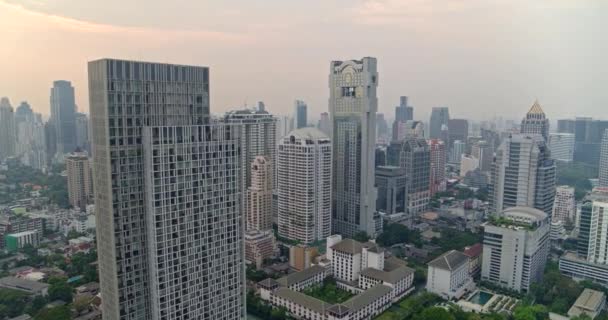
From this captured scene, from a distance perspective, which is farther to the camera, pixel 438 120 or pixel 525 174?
pixel 438 120

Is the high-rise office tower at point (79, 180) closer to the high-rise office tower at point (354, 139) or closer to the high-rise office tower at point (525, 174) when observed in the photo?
the high-rise office tower at point (354, 139)

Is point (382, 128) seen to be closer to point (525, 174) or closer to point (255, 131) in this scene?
point (255, 131)

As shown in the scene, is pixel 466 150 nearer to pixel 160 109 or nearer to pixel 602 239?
pixel 602 239

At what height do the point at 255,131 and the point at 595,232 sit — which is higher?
the point at 255,131

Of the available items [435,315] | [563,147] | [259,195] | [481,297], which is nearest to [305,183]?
[259,195]

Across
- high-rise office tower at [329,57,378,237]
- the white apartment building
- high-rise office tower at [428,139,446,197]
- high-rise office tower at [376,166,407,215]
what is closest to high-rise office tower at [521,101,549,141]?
high-rise office tower at [376,166,407,215]

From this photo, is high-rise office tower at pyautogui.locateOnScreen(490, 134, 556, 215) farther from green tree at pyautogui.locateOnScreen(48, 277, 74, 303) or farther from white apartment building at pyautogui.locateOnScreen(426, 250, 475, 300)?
green tree at pyautogui.locateOnScreen(48, 277, 74, 303)

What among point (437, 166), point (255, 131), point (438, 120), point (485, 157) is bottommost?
point (437, 166)
